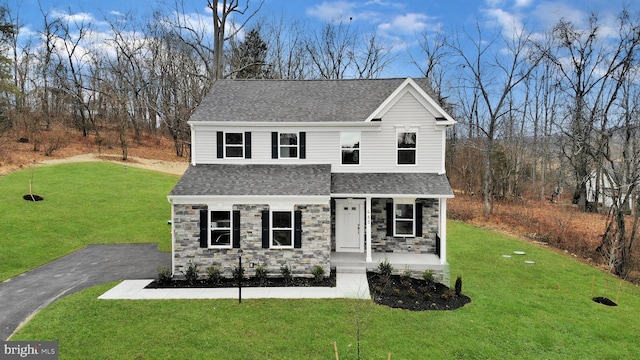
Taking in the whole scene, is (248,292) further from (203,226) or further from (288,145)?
(288,145)

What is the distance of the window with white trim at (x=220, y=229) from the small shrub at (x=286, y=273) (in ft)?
7.20

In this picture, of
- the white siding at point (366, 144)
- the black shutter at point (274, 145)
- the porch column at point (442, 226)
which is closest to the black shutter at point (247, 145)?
the white siding at point (366, 144)

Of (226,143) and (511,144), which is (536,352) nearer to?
(226,143)

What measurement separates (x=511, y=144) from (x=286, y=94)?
24.4 metres

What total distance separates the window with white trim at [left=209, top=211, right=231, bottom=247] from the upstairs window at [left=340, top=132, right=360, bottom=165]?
544 centimetres

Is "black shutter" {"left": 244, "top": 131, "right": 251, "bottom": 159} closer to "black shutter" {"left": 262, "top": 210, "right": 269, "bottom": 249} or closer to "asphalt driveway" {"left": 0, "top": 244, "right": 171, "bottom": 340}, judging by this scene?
"black shutter" {"left": 262, "top": 210, "right": 269, "bottom": 249}

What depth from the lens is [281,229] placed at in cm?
1289

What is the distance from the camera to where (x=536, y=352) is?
28.0 feet

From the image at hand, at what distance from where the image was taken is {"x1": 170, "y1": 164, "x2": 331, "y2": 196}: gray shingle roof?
1282 centimetres

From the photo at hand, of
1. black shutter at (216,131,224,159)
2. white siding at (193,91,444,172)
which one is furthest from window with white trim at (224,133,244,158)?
white siding at (193,91,444,172)

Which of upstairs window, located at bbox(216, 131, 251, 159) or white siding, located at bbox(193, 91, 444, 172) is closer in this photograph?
white siding, located at bbox(193, 91, 444, 172)

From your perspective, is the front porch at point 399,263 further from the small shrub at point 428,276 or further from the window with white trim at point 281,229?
the window with white trim at point 281,229

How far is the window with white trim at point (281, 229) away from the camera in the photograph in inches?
508

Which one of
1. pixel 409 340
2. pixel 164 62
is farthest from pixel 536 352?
pixel 164 62
